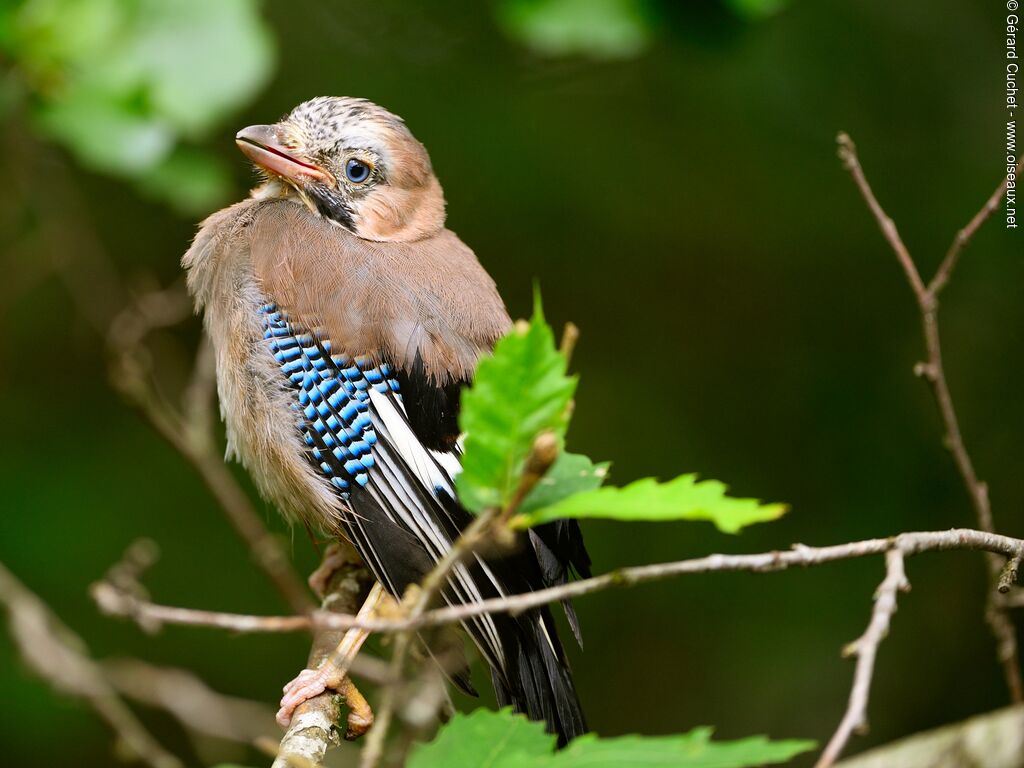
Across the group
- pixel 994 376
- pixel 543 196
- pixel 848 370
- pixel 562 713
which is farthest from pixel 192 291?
pixel 994 376

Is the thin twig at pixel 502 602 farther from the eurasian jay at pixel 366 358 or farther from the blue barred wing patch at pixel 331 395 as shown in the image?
the blue barred wing patch at pixel 331 395

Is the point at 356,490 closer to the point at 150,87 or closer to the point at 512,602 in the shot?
the point at 150,87

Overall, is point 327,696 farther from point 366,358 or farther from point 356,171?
point 356,171

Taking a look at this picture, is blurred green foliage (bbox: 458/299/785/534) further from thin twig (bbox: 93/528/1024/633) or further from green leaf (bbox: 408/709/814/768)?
green leaf (bbox: 408/709/814/768)

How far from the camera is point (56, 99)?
3541 mm

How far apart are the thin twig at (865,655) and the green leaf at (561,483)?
382 millimetres

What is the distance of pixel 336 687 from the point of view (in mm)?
2832

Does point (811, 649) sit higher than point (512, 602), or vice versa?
point (512, 602)

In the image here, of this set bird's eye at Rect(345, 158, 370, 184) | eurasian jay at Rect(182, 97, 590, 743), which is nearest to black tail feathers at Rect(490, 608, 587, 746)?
eurasian jay at Rect(182, 97, 590, 743)

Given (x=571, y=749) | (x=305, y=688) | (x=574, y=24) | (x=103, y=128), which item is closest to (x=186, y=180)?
(x=103, y=128)

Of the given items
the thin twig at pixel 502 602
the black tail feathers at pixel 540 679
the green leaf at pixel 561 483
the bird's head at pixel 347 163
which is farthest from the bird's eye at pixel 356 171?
the green leaf at pixel 561 483

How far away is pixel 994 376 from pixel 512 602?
13.4 ft

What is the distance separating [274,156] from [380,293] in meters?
0.67

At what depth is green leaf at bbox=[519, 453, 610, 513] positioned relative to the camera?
54.9 inches
